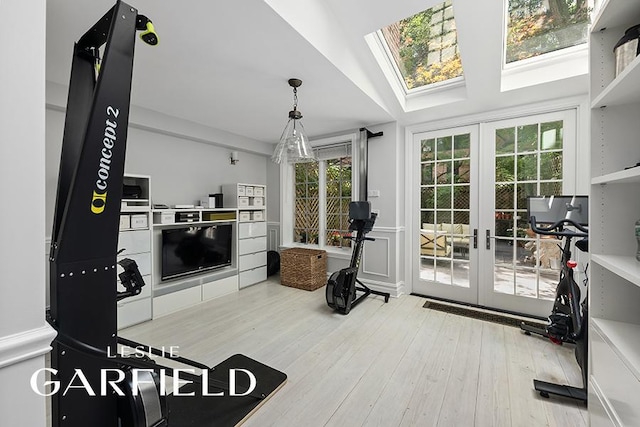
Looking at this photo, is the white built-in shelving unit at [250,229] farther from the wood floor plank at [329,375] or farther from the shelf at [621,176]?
the shelf at [621,176]

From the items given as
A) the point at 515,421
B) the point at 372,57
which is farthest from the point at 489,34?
the point at 515,421

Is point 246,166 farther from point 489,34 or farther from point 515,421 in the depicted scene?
point 515,421

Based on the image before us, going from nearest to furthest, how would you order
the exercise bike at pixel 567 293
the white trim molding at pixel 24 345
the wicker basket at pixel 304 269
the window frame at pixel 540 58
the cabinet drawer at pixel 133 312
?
the white trim molding at pixel 24 345 → the exercise bike at pixel 567 293 → the window frame at pixel 540 58 → the cabinet drawer at pixel 133 312 → the wicker basket at pixel 304 269

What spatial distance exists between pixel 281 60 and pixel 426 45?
1.57m

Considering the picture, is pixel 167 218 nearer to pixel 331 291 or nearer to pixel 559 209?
pixel 331 291

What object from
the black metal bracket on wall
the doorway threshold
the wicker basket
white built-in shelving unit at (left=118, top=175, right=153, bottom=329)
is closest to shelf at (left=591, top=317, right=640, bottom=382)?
the doorway threshold

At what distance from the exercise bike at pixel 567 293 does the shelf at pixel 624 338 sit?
685 mm

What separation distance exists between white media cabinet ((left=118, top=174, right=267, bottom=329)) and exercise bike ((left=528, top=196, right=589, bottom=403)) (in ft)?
11.7

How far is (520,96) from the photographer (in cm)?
283

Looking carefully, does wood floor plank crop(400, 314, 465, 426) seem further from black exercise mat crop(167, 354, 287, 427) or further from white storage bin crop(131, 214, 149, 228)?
white storage bin crop(131, 214, 149, 228)

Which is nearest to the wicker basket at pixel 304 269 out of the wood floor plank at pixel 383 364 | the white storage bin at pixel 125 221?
the wood floor plank at pixel 383 364

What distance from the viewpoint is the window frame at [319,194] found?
4.09 m

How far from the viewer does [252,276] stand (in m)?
4.31

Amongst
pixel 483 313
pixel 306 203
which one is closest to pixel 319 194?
pixel 306 203
